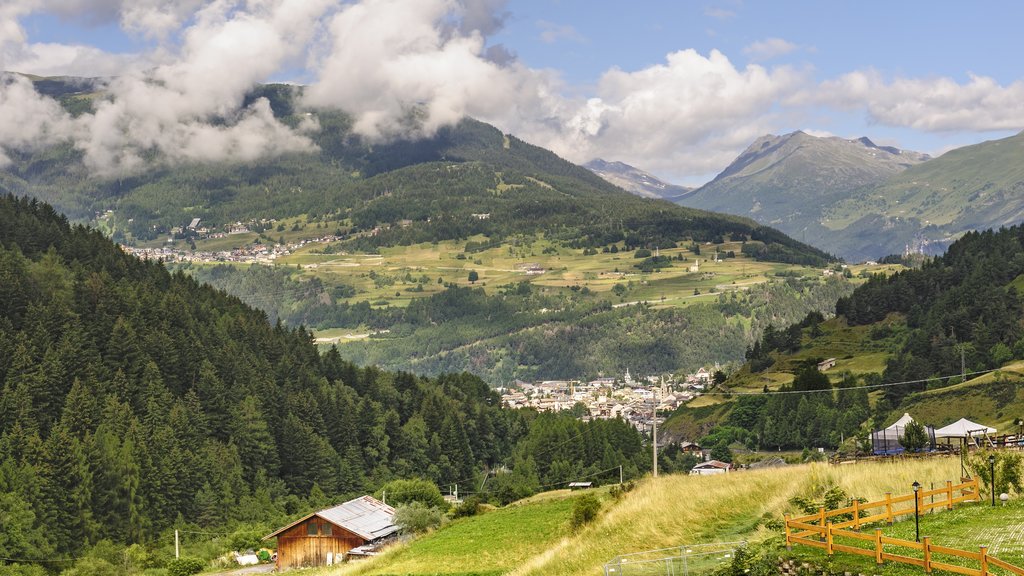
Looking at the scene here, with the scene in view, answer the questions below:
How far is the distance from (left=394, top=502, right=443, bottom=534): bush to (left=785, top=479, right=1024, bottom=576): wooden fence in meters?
38.8

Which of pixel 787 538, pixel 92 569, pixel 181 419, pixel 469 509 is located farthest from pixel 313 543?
pixel 787 538

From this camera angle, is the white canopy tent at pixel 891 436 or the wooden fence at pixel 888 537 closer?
the wooden fence at pixel 888 537

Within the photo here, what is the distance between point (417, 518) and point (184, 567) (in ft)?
53.4

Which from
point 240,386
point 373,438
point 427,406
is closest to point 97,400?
point 240,386

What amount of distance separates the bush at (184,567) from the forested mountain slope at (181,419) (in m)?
19.1

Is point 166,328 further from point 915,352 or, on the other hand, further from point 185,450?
point 915,352

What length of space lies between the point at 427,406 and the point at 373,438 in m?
11.9

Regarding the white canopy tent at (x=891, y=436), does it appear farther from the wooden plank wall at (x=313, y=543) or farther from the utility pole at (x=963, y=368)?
the utility pole at (x=963, y=368)

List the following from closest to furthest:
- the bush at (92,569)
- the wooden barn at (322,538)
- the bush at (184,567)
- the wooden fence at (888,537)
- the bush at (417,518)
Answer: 1. the wooden fence at (888,537)
2. the bush at (417,518)
3. the bush at (184,567)
4. the wooden barn at (322,538)
5. the bush at (92,569)

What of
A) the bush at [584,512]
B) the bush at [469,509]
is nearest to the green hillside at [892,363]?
the bush at [469,509]

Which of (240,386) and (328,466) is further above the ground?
(240,386)

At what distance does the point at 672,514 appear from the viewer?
39.7 meters

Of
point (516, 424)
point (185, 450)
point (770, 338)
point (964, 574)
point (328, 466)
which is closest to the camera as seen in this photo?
point (964, 574)

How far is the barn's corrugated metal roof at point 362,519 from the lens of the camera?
249 feet
